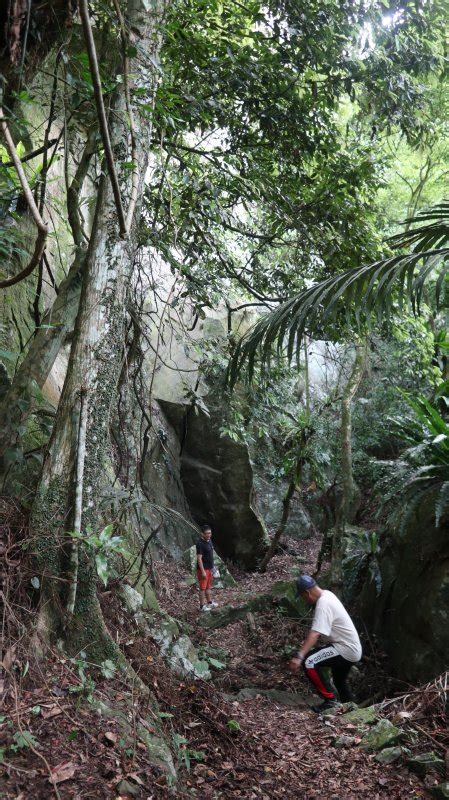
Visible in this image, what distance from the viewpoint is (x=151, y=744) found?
287 centimetres

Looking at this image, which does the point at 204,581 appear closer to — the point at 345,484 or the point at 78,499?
the point at 345,484

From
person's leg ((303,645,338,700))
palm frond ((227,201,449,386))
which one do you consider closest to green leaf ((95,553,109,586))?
palm frond ((227,201,449,386))

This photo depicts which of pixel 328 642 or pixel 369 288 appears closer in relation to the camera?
pixel 369 288

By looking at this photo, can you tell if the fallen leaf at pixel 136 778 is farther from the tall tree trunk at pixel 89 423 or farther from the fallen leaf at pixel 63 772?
the tall tree trunk at pixel 89 423

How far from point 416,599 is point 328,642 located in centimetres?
98

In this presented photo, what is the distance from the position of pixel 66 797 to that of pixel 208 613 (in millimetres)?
5974

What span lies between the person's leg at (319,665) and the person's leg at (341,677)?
3.2 inches

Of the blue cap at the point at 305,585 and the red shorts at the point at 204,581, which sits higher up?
the blue cap at the point at 305,585

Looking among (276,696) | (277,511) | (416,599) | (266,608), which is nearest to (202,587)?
(266,608)

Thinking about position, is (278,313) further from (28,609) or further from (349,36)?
(349,36)

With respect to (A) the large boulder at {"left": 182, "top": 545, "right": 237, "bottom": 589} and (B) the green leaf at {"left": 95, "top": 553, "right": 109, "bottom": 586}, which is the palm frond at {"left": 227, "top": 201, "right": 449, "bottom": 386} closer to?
(B) the green leaf at {"left": 95, "top": 553, "right": 109, "bottom": 586}

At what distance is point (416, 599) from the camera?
5465mm

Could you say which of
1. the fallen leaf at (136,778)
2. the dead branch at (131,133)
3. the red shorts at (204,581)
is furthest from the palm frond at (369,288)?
the red shorts at (204,581)

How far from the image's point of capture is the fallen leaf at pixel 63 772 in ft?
7.32
